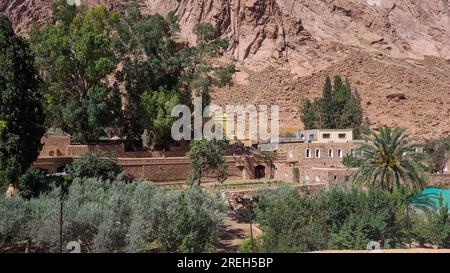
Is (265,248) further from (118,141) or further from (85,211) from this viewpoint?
(118,141)

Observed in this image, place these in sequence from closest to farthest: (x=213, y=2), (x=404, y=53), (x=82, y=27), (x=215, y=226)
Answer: (x=215, y=226)
(x=82, y=27)
(x=213, y=2)
(x=404, y=53)

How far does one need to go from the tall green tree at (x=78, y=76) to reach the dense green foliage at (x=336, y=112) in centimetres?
1908

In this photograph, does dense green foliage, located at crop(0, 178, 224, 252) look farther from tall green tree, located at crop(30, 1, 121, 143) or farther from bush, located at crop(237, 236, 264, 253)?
tall green tree, located at crop(30, 1, 121, 143)

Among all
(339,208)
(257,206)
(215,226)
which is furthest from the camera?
(257,206)

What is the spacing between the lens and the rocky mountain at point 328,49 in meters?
49.6

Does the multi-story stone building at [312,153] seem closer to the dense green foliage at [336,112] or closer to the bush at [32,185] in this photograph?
the dense green foliage at [336,112]

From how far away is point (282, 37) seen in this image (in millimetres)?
56219

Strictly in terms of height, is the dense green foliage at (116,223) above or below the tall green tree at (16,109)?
below

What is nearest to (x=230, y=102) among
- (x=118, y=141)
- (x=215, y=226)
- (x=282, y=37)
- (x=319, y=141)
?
(x=282, y=37)

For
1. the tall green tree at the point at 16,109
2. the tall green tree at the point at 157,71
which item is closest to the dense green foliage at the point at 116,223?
the tall green tree at the point at 16,109

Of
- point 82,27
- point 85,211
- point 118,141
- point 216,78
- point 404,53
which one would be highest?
point 404,53

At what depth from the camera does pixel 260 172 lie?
2866cm

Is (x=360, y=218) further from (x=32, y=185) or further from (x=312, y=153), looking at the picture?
(x=312, y=153)

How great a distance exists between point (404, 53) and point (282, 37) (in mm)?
16767
